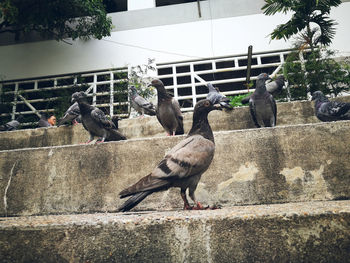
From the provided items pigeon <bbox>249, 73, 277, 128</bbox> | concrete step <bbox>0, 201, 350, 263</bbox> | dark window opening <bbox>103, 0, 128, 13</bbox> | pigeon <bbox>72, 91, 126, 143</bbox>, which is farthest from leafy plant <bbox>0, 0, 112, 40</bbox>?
concrete step <bbox>0, 201, 350, 263</bbox>

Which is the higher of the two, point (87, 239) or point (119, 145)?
point (119, 145)

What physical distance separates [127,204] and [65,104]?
27.8 ft

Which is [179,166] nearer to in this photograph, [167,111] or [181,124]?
[167,111]

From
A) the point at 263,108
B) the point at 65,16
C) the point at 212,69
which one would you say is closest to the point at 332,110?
the point at 263,108

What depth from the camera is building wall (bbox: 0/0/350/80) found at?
9797 mm

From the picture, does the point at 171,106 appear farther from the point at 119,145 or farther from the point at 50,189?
the point at 50,189

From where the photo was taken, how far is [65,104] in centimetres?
941

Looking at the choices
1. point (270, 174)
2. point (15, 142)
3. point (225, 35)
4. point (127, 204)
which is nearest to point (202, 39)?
point (225, 35)

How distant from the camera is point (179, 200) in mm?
3008

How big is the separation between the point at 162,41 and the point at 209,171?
824cm

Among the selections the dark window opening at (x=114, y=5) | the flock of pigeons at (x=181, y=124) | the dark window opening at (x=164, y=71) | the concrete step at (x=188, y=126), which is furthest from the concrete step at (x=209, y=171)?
the dark window opening at (x=114, y=5)

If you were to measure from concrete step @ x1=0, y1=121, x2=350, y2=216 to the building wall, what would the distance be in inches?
288

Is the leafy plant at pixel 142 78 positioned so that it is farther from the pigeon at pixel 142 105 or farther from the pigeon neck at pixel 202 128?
the pigeon neck at pixel 202 128

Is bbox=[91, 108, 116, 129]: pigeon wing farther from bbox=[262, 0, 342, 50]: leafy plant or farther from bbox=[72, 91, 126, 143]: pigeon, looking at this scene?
bbox=[262, 0, 342, 50]: leafy plant
